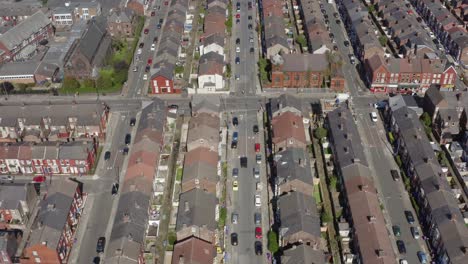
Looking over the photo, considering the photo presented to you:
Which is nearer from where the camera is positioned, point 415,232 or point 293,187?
point 415,232

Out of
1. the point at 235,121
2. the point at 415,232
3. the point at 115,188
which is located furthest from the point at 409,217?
the point at 115,188

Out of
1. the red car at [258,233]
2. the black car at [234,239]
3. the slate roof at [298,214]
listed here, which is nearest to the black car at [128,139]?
the black car at [234,239]

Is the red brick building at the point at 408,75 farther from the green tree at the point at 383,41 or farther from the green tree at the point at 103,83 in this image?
the green tree at the point at 103,83

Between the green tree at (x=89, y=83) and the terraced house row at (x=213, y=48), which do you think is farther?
the green tree at (x=89, y=83)

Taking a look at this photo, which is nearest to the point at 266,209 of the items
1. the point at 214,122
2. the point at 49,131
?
the point at 214,122

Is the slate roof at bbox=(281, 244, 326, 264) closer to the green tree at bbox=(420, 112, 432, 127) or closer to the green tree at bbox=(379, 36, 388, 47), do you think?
the green tree at bbox=(420, 112, 432, 127)

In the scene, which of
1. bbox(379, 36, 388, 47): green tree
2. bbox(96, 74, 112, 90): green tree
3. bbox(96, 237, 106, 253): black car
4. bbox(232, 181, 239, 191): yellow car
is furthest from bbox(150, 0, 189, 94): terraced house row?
bbox(379, 36, 388, 47): green tree

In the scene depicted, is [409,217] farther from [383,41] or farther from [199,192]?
[383,41]
